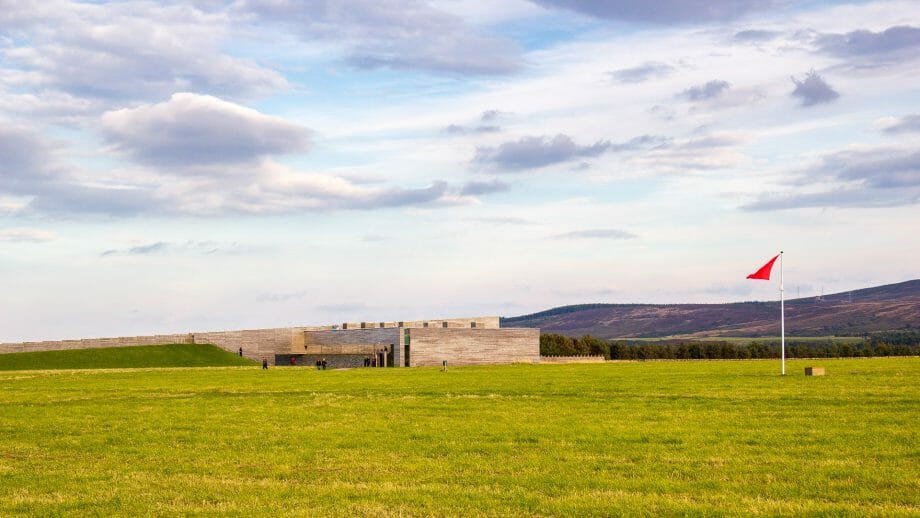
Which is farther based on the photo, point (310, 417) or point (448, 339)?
point (448, 339)

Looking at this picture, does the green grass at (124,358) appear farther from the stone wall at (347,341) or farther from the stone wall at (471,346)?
the stone wall at (471,346)

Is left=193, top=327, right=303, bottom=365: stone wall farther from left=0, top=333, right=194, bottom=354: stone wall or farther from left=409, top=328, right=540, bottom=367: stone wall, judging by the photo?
left=409, top=328, right=540, bottom=367: stone wall

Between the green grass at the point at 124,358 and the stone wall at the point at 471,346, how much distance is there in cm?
2333

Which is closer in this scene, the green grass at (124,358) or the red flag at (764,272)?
the red flag at (764,272)

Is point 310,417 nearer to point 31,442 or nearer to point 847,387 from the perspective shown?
point 31,442

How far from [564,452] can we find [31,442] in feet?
44.8

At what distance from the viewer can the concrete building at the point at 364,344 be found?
398 ft

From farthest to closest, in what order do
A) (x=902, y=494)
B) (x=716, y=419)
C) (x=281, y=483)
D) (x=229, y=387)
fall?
(x=229, y=387) → (x=716, y=419) → (x=281, y=483) → (x=902, y=494)

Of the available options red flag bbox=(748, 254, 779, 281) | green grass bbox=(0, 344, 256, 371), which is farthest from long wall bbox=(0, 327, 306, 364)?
red flag bbox=(748, 254, 779, 281)

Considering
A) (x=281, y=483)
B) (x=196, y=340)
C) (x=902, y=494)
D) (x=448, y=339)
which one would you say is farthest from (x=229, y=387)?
(x=196, y=340)

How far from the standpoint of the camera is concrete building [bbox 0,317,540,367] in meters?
121

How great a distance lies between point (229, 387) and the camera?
48.4 meters

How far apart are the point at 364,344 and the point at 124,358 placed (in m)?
33.0

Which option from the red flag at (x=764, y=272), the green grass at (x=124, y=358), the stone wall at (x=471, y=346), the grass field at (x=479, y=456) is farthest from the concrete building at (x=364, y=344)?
the grass field at (x=479, y=456)
